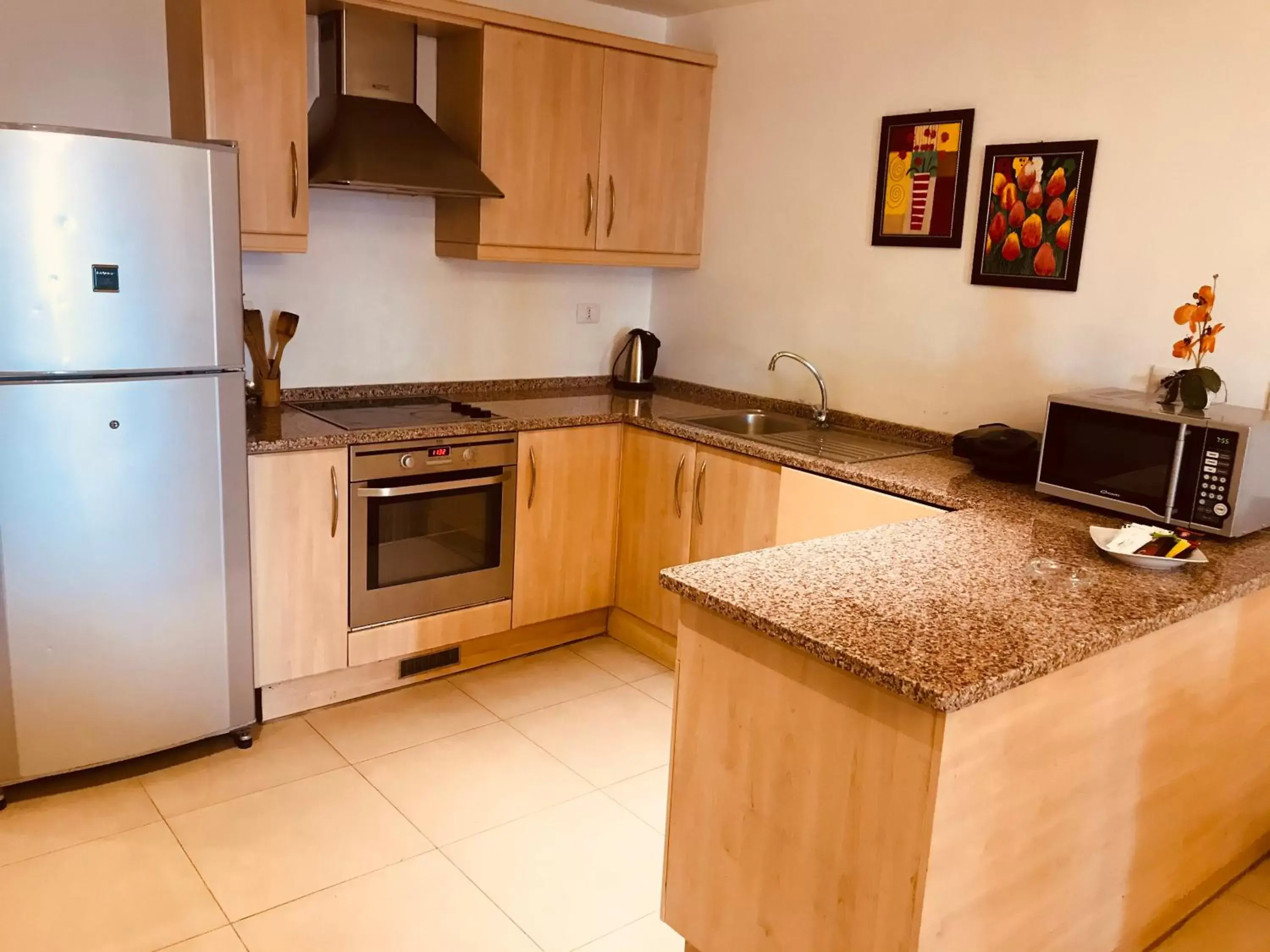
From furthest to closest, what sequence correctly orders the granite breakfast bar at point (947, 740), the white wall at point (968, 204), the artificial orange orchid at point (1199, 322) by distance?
the white wall at point (968, 204), the artificial orange orchid at point (1199, 322), the granite breakfast bar at point (947, 740)

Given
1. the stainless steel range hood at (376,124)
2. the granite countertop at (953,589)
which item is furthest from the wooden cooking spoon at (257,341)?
the stainless steel range hood at (376,124)

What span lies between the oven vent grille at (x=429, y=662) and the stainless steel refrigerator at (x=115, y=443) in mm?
682

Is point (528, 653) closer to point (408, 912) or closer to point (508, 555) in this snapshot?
point (508, 555)

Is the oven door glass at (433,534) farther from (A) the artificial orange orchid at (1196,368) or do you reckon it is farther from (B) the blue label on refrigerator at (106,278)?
(A) the artificial orange orchid at (1196,368)

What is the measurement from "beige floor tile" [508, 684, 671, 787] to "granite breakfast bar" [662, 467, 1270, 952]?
989 millimetres

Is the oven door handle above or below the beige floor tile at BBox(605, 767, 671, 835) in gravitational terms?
above

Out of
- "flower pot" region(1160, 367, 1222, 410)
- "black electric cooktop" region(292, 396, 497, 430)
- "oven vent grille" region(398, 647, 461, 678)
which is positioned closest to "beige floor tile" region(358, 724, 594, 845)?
"oven vent grille" region(398, 647, 461, 678)

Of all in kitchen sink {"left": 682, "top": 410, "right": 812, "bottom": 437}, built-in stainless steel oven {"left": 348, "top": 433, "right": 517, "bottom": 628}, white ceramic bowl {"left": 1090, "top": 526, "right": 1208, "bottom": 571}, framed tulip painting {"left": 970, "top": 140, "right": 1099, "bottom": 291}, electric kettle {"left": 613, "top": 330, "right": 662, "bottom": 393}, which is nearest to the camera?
white ceramic bowl {"left": 1090, "top": 526, "right": 1208, "bottom": 571}

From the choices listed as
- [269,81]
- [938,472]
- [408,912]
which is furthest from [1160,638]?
[269,81]

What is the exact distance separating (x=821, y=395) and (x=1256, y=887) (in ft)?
6.41

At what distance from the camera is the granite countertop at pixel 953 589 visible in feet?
4.80

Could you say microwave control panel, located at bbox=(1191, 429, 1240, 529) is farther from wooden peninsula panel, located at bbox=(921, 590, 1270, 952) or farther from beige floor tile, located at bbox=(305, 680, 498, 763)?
beige floor tile, located at bbox=(305, 680, 498, 763)

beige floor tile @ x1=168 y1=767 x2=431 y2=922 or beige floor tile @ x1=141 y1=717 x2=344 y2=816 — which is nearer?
beige floor tile @ x1=168 y1=767 x2=431 y2=922

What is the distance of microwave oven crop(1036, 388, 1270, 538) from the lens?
2158mm
